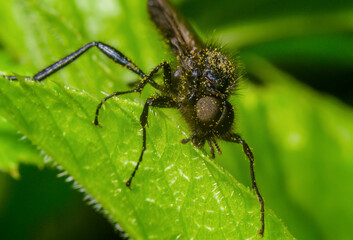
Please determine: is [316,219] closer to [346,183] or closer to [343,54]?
[346,183]

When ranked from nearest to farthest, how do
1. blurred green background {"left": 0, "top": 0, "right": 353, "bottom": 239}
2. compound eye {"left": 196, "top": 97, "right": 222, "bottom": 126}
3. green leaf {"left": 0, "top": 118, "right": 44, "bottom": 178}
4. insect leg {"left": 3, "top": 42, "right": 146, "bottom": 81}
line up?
compound eye {"left": 196, "top": 97, "right": 222, "bottom": 126}, insect leg {"left": 3, "top": 42, "right": 146, "bottom": 81}, green leaf {"left": 0, "top": 118, "right": 44, "bottom": 178}, blurred green background {"left": 0, "top": 0, "right": 353, "bottom": 239}

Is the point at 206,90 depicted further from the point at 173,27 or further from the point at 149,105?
the point at 173,27

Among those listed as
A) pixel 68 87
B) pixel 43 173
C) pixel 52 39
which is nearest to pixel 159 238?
pixel 68 87

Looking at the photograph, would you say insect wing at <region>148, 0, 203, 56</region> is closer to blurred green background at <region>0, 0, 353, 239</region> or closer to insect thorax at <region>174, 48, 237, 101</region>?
blurred green background at <region>0, 0, 353, 239</region>

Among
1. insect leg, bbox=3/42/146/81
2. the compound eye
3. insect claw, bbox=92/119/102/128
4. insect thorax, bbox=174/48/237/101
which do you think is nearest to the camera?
insect claw, bbox=92/119/102/128

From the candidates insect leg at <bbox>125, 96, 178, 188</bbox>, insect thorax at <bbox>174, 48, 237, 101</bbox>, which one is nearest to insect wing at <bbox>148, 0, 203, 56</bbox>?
insect thorax at <bbox>174, 48, 237, 101</bbox>

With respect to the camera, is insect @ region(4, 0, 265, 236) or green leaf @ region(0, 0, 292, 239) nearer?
green leaf @ region(0, 0, 292, 239)

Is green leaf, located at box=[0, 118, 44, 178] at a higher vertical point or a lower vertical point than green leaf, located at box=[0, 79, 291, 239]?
higher
